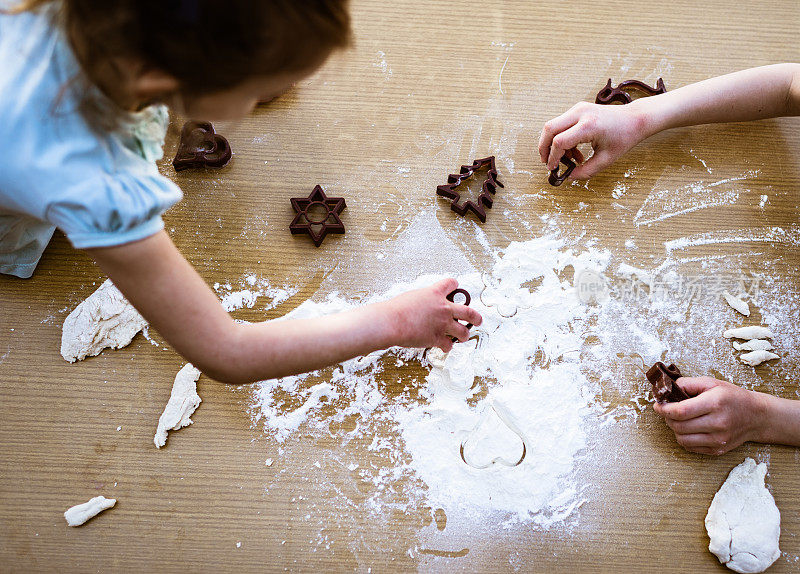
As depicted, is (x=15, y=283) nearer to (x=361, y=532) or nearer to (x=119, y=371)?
(x=119, y=371)

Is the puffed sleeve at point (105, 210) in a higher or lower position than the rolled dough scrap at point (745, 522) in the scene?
higher

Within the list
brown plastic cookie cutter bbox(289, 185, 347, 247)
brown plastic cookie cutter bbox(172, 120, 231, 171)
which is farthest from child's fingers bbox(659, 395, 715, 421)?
brown plastic cookie cutter bbox(172, 120, 231, 171)

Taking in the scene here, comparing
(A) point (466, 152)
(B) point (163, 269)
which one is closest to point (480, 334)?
(A) point (466, 152)

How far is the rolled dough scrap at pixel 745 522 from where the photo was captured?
69 cm

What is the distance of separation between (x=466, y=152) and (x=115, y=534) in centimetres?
71

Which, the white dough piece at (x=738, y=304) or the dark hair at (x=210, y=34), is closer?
the dark hair at (x=210, y=34)

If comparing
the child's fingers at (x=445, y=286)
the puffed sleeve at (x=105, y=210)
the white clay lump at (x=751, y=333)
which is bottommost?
the white clay lump at (x=751, y=333)

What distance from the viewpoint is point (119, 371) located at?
30.5 inches

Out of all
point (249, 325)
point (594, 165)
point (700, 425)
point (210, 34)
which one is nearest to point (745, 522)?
point (700, 425)

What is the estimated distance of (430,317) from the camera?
2.43ft

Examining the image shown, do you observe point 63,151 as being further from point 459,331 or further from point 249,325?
point 459,331

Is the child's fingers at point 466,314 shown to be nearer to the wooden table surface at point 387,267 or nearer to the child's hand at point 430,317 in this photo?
the child's hand at point 430,317

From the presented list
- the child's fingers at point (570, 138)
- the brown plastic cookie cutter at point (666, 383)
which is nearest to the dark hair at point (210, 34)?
the child's fingers at point (570, 138)

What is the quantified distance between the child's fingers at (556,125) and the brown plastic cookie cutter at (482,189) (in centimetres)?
8
